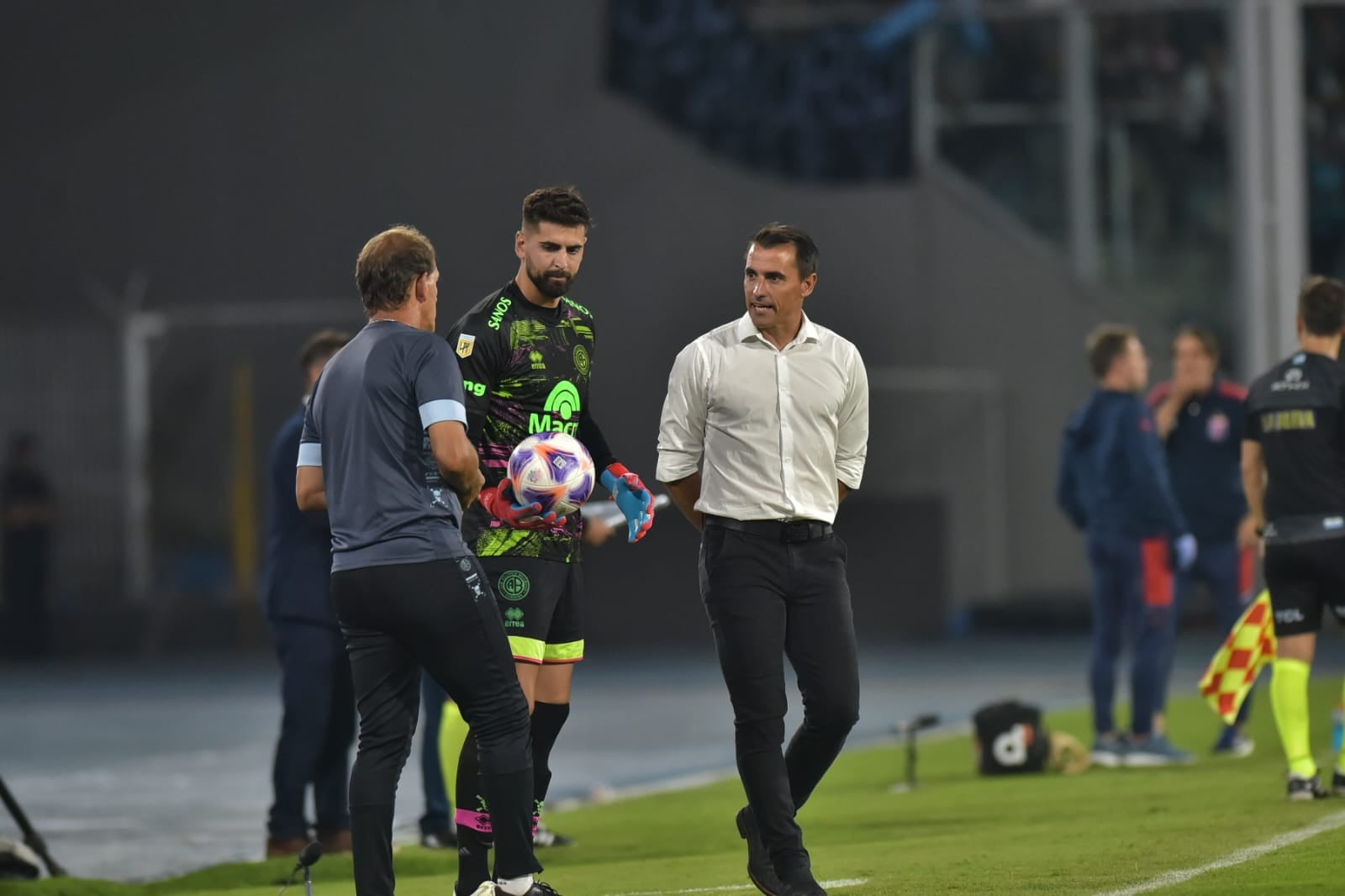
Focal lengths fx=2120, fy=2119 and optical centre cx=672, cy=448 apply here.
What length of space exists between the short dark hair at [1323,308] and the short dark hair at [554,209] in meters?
3.48

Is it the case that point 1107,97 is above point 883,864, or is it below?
above

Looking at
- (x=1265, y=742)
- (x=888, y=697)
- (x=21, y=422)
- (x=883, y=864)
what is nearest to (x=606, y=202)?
(x=21, y=422)

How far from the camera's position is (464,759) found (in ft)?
20.6

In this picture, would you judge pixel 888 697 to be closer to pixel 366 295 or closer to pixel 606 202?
pixel 606 202

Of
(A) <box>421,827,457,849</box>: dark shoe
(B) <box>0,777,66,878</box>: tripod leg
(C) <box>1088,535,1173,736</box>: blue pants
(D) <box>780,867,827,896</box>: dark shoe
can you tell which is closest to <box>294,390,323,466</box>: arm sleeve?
(D) <box>780,867,827,896</box>: dark shoe

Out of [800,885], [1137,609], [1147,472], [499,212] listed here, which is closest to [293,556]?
[800,885]

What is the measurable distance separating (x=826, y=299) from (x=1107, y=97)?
386cm

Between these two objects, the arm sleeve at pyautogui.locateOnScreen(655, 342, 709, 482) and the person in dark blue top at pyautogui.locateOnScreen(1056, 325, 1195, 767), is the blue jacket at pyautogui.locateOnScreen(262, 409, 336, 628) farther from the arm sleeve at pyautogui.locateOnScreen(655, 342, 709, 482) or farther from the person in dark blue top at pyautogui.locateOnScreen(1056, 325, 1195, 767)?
the person in dark blue top at pyautogui.locateOnScreen(1056, 325, 1195, 767)

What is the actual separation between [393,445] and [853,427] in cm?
147

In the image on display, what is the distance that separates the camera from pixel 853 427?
636 centimetres

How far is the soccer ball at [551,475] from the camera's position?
20.0ft

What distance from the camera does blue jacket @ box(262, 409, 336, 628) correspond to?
27.3 ft

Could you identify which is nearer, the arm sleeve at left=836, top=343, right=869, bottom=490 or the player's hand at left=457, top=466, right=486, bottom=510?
the player's hand at left=457, top=466, right=486, bottom=510

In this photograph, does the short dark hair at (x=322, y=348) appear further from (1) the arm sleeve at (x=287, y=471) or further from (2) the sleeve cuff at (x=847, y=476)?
(2) the sleeve cuff at (x=847, y=476)
